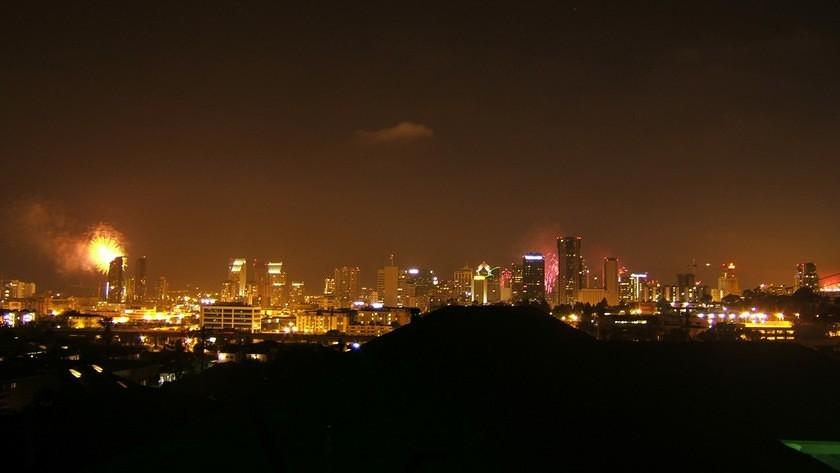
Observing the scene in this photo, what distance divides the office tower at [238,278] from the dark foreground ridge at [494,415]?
159954mm

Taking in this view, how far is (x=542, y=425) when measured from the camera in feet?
18.7

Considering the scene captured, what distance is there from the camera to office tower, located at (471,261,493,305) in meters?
122

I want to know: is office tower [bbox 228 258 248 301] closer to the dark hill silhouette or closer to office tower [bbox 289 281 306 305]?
office tower [bbox 289 281 306 305]

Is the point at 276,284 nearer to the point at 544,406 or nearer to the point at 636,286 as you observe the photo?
the point at 636,286

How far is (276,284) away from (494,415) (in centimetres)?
17548

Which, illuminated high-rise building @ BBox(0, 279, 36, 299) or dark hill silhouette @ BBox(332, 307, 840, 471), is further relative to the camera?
illuminated high-rise building @ BBox(0, 279, 36, 299)

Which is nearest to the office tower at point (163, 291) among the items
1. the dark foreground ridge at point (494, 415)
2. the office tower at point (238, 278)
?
the office tower at point (238, 278)

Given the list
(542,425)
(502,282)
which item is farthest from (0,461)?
(502,282)

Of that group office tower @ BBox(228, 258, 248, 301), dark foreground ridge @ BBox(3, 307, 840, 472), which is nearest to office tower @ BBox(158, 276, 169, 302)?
office tower @ BBox(228, 258, 248, 301)

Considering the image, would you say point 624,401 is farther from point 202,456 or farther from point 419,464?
point 202,456

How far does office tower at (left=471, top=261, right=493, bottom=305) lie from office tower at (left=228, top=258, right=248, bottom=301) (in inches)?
2551

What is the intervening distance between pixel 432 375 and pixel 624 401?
6.26 ft

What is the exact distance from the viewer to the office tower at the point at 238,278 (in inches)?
6480

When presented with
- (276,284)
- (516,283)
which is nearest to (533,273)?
(516,283)
